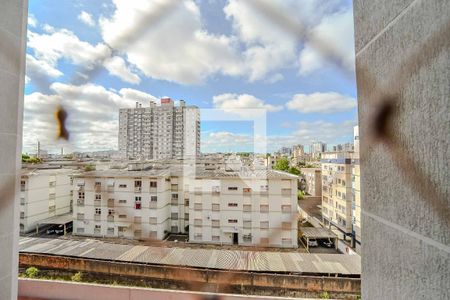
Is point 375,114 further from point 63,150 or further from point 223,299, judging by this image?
point 223,299

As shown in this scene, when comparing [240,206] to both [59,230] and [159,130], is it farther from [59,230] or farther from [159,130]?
[59,230]

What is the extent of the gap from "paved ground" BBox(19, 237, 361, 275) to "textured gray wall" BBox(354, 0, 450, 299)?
3.22m

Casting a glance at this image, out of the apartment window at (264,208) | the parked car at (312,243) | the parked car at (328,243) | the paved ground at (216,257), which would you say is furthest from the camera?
the parked car at (312,243)

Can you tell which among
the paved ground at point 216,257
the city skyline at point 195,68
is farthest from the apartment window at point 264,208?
the city skyline at point 195,68

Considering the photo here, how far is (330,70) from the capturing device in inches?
18.8

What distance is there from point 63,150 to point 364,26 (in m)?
0.79

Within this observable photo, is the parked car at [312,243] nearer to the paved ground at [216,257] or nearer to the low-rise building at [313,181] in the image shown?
the paved ground at [216,257]

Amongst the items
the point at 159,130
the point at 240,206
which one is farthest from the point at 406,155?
the point at 240,206

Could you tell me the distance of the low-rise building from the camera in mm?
4227

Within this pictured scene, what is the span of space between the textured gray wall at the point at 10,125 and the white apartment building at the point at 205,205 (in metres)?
1.29

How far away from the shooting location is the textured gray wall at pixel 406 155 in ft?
0.64

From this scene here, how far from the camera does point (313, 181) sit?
4445 millimetres

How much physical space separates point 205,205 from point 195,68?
3.38 meters

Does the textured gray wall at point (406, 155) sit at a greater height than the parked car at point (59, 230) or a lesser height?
greater
